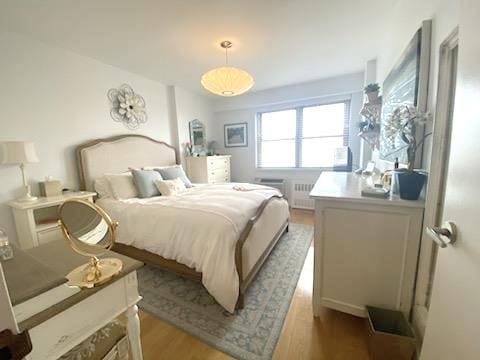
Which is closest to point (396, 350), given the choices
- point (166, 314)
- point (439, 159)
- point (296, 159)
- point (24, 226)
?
point (439, 159)

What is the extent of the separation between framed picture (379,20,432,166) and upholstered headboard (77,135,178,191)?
329cm

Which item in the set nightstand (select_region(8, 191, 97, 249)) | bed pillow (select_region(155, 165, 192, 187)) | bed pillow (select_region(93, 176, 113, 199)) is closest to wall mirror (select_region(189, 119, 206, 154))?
bed pillow (select_region(155, 165, 192, 187))

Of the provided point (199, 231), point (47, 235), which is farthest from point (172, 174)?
point (199, 231)

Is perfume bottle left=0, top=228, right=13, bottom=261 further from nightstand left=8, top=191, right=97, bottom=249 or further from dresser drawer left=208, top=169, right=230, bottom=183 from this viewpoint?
dresser drawer left=208, top=169, right=230, bottom=183

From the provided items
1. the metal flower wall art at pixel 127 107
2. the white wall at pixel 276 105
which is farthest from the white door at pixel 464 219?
the metal flower wall art at pixel 127 107

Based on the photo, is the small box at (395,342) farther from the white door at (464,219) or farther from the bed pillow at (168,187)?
the bed pillow at (168,187)

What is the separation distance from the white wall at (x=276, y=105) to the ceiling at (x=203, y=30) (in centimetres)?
54

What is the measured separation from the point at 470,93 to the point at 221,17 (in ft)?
6.84

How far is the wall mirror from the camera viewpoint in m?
4.47

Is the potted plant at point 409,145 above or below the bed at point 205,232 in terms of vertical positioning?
above

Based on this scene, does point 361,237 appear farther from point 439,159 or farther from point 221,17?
point 221,17

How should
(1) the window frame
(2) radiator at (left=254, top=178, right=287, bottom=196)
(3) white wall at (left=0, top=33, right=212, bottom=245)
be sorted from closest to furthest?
(3) white wall at (left=0, top=33, right=212, bottom=245) < (1) the window frame < (2) radiator at (left=254, top=178, right=287, bottom=196)

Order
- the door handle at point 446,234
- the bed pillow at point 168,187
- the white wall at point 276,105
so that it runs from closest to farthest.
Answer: the door handle at point 446,234
the bed pillow at point 168,187
the white wall at point 276,105

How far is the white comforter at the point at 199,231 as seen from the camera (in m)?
1.60
